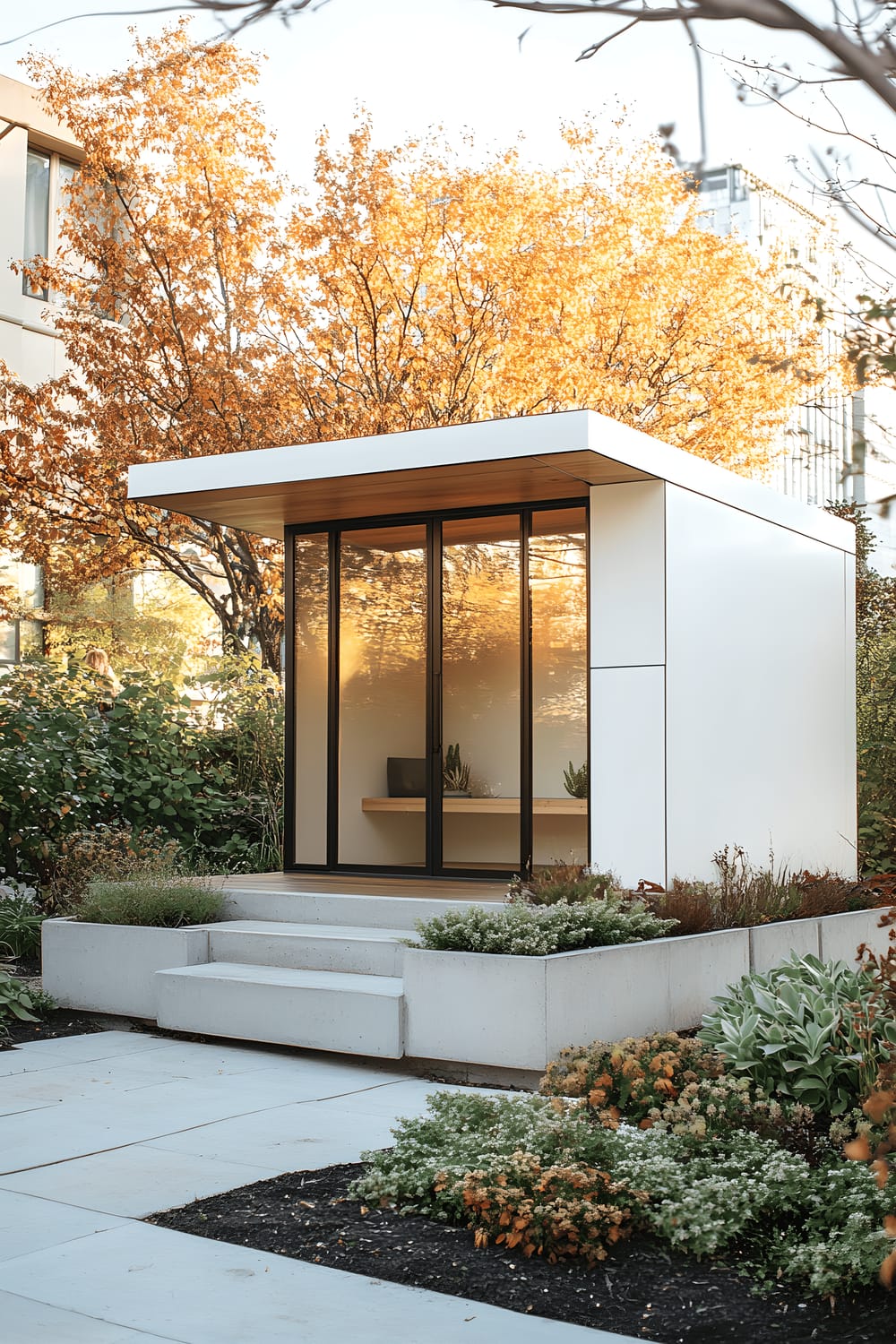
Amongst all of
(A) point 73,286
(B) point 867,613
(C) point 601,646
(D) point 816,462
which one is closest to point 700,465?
(C) point 601,646

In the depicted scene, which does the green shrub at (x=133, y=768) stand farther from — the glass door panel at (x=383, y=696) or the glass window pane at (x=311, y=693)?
the glass door panel at (x=383, y=696)

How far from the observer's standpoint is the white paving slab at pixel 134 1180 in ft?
14.3

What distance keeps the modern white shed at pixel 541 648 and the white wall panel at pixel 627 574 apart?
12mm

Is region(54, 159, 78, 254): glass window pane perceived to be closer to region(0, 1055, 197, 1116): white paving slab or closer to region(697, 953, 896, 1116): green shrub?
region(0, 1055, 197, 1116): white paving slab

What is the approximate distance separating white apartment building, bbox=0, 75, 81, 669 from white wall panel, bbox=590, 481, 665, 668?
49.6ft

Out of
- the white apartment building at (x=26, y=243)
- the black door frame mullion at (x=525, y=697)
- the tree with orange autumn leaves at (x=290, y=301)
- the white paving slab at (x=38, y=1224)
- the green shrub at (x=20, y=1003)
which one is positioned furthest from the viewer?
the white apartment building at (x=26, y=243)

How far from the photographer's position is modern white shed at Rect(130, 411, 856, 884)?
8.32m

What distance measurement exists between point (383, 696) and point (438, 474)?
2.16 m

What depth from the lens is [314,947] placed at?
24.9 ft

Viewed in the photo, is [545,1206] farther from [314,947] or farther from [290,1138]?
[314,947]

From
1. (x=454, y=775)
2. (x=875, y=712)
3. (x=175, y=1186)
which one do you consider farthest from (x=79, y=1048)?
(x=875, y=712)

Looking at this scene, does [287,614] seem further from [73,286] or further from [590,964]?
[73,286]

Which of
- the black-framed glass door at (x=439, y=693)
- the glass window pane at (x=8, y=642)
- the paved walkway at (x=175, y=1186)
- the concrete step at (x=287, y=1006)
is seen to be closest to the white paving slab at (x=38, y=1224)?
the paved walkway at (x=175, y=1186)

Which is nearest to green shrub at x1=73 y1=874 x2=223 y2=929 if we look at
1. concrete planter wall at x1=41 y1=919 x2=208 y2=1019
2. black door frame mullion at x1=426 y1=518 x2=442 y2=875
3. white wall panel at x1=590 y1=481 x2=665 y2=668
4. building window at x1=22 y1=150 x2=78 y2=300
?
concrete planter wall at x1=41 y1=919 x2=208 y2=1019
